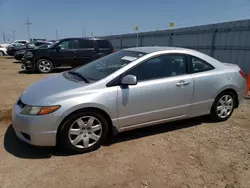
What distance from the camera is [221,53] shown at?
1053cm

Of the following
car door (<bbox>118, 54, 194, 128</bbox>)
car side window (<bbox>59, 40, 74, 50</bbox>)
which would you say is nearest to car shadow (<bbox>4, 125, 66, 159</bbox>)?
car door (<bbox>118, 54, 194, 128</bbox>)

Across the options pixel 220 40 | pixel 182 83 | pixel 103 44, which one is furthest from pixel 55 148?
pixel 220 40

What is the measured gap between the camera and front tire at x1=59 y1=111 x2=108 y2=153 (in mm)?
3096

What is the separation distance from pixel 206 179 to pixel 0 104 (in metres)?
5.00

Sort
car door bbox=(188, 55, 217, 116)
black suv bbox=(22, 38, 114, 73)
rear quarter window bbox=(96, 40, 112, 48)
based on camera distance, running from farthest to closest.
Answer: rear quarter window bbox=(96, 40, 112, 48) < black suv bbox=(22, 38, 114, 73) < car door bbox=(188, 55, 217, 116)

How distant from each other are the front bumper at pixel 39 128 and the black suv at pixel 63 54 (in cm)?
808

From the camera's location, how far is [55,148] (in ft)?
11.1

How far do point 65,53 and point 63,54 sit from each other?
0.11 meters

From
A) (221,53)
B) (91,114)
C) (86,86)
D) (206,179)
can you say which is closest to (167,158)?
(206,179)

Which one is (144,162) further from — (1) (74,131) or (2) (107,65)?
(2) (107,65)

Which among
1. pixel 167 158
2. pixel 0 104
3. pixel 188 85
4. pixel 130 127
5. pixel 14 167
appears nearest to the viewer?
pixel 14 167

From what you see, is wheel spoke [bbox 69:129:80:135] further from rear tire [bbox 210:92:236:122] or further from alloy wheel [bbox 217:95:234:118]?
alloy wheel [bbox 217:95:234:118]

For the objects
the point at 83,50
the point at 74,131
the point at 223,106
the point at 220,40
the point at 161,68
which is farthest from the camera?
the point at 83,50

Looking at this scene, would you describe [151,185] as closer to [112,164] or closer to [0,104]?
[112,164]
